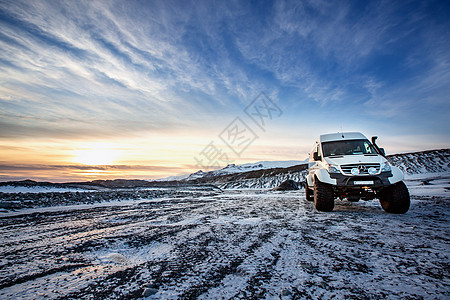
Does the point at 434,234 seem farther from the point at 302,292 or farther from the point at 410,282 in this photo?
the point at 302,292

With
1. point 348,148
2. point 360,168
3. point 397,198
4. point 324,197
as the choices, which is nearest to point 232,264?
point 324,197

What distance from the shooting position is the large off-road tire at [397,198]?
574 centimetres

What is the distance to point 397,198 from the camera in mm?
5750

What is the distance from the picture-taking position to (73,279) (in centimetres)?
209

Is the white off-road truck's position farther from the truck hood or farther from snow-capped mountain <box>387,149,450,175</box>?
snow-capped mountain <box>387,149,450,175</box>

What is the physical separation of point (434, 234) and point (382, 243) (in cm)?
136

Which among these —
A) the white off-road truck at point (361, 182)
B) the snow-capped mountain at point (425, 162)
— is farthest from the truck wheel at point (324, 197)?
the snow-capped mountain at point (425, 162)

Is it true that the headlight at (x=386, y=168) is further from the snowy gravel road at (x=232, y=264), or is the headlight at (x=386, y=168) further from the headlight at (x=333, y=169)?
the snowy gravel road at (x=232, y=264)

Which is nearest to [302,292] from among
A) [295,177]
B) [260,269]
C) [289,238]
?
[260,269]

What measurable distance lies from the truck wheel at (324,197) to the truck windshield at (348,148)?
1.46 meters

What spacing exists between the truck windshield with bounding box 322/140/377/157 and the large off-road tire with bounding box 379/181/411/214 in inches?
64.7

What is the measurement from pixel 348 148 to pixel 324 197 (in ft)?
7.97

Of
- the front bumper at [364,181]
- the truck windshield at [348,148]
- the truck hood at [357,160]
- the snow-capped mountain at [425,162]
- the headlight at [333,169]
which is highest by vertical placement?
the snow-capped mountain at [425,162]

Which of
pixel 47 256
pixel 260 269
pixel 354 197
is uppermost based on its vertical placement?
pixel 354 197
